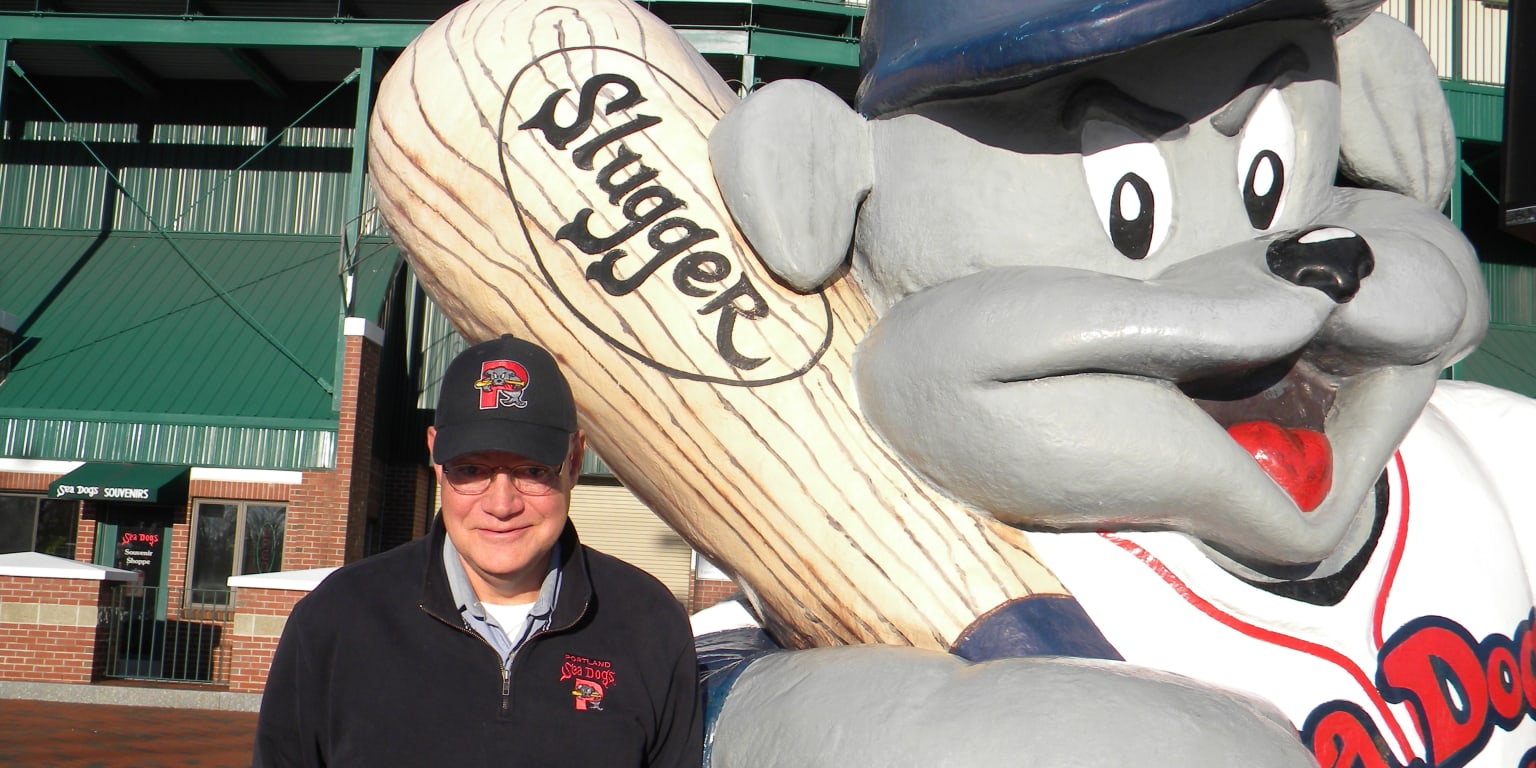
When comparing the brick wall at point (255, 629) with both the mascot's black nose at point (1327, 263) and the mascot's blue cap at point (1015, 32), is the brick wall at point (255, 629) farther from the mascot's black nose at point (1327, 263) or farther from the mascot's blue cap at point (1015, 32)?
the mascot's black nose at point (1327, 263)

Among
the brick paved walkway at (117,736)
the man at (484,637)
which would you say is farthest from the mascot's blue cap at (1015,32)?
the brick paved walkway at (117,736)

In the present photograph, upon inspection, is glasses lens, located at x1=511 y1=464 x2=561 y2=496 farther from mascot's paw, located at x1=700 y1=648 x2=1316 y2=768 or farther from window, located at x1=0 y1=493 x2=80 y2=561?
window, located at x1=0 y1=493 x2=80 y2=561

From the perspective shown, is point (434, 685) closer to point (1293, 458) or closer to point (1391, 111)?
point (1293, 458)

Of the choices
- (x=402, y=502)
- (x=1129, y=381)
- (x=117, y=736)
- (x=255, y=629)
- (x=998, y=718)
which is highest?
(x=1129, y=381)

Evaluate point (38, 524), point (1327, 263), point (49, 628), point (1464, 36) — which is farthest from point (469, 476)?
point (1464, 36)

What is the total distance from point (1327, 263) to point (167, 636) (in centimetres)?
1295

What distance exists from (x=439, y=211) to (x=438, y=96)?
0.72 feet

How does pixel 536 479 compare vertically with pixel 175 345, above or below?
below

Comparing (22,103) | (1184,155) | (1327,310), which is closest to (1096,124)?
(1184,155)

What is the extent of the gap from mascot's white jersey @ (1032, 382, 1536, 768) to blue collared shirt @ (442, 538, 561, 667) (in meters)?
0.86

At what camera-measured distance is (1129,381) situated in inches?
83.1

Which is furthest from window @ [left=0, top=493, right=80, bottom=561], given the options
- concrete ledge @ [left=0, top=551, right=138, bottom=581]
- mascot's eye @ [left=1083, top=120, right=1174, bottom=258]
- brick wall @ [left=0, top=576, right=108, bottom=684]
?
mascot's eye @ [left=1083, top=120, right=1174, bottom=258]

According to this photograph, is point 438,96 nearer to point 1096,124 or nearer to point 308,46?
point 1096,124

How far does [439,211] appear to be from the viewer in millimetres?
2562
